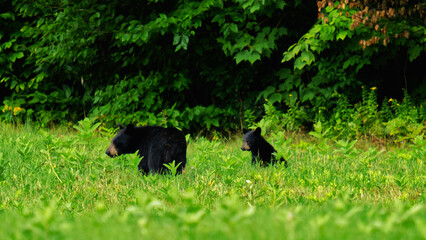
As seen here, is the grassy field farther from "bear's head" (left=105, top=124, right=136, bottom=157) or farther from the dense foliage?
the dense foliage

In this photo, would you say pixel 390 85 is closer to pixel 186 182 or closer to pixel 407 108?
pixel 407 108

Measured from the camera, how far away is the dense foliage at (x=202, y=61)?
30.4 feet

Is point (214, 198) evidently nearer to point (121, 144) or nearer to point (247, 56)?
point (121, 144)

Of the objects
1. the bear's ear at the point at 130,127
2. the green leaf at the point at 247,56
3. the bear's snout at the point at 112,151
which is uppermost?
the green leaf at the point at 247,56

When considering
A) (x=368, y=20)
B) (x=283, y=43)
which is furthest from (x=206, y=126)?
(x=368, y=20)

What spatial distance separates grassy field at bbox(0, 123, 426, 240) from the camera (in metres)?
2.01

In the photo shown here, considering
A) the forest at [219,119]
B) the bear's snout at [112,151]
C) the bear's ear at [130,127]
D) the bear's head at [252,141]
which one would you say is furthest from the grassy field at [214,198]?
the bear's ear at [130,127]

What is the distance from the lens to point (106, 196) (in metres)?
4.68

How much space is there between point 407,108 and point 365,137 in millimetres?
1055

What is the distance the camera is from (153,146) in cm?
554

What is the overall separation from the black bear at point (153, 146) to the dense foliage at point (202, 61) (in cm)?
384

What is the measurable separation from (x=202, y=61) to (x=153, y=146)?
599 cm

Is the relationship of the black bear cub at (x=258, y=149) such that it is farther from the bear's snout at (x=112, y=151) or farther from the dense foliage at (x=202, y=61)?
the dense foliage at (x=202, y=61)

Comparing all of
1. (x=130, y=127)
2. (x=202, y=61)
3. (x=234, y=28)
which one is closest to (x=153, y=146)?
(x=130, y=127)
